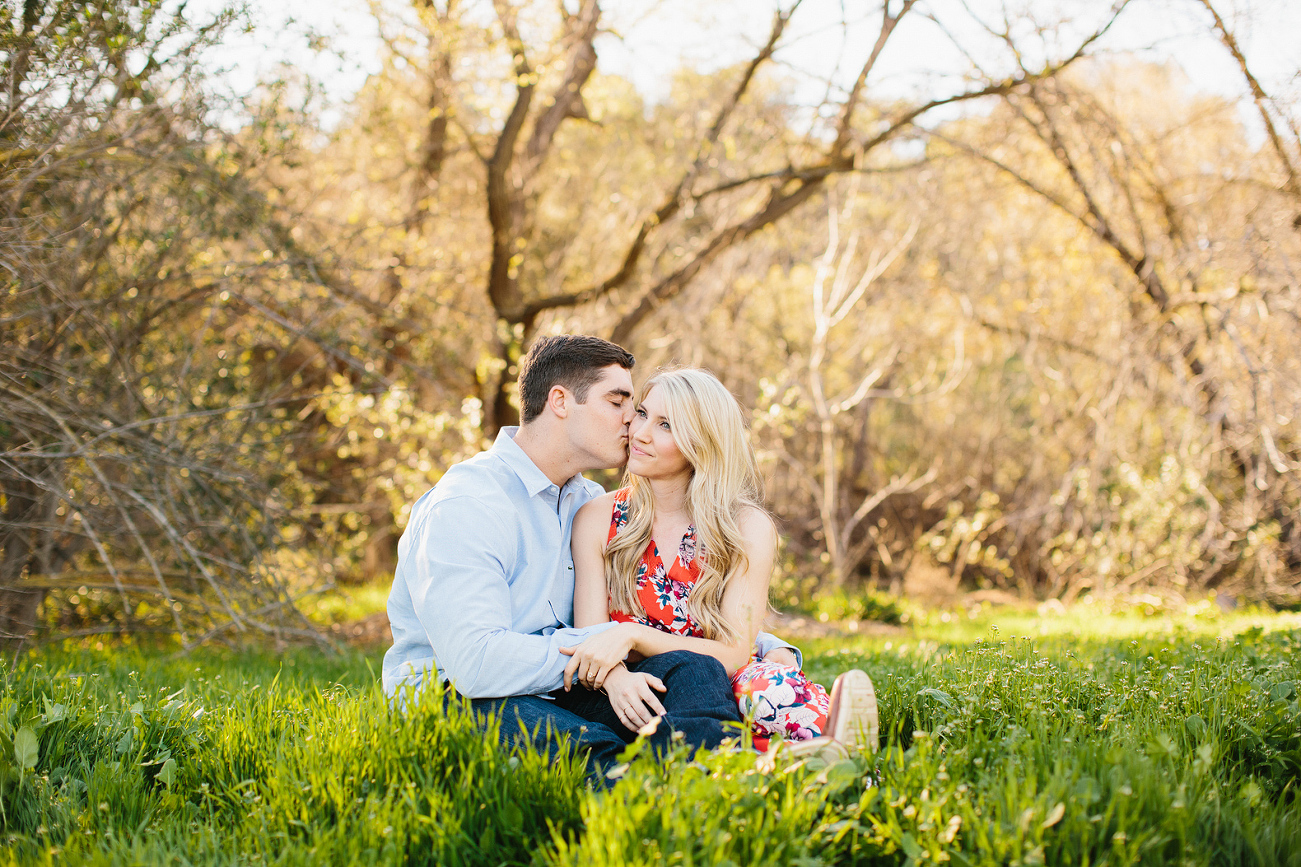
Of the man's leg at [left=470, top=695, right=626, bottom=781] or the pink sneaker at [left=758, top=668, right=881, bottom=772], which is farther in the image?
the man's leg at [left=470, top=695, right=626, bottom=781]

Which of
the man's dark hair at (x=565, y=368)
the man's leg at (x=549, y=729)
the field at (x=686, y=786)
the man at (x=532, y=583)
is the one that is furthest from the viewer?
the man's dark hair at (x=565, y=368)

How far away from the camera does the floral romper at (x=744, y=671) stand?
280 cm

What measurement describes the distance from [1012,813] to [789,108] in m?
8.46

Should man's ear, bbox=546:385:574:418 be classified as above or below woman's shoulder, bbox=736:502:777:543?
above

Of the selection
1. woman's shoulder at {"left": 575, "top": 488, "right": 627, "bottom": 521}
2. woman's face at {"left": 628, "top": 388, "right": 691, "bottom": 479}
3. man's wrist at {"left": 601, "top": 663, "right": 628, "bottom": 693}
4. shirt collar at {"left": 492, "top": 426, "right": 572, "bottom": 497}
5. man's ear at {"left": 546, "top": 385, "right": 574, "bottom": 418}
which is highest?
man's ear at {"left": 546, "top": 385, "right": 574, "bottom": 418}

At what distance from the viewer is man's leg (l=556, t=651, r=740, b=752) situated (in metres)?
2.55

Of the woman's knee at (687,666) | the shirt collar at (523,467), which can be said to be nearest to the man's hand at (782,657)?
the woman's knee at (687,666)

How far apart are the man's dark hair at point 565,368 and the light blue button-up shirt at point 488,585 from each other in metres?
0.16

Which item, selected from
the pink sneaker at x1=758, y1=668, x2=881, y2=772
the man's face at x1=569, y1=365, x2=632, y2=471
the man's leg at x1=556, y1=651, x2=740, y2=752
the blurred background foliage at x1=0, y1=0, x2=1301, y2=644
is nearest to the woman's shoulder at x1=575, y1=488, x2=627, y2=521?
the man's face at x1=569, y1=365, x2=632, y2=471

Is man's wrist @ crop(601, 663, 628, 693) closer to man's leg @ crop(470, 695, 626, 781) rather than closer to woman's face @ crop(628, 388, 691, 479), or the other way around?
man's leg @ crop(470, 695, 626, 781)

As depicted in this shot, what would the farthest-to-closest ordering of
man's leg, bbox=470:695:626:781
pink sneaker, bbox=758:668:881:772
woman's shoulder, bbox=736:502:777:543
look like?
woman's shoulder, bbox=736:502:777:543
man's leg, bbox=470:695:626:781
pink sneaker, bbox=758:668:881:772

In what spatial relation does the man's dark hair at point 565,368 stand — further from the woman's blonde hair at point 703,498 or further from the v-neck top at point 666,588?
the v-neck top at point 666,588

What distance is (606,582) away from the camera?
11.3 feet

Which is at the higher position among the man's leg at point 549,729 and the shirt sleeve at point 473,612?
the shirt sleeve at point 473,612
